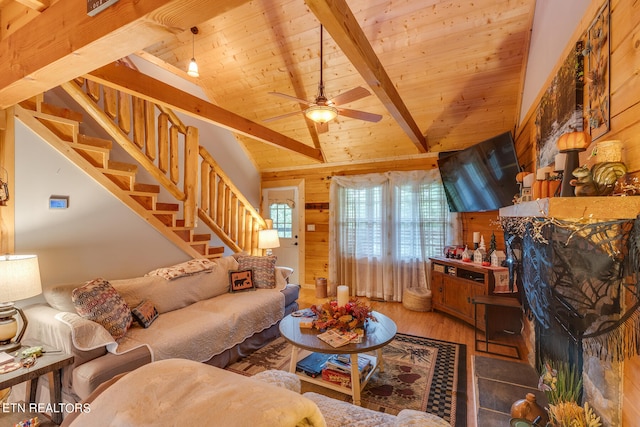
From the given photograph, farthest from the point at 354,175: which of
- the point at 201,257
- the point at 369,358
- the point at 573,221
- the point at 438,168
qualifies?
the point at 573,221

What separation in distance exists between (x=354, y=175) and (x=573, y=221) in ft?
13.4

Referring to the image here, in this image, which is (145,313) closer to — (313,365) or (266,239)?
(313,365)

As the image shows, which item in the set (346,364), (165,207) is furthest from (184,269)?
(346,364)

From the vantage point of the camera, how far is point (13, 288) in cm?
194

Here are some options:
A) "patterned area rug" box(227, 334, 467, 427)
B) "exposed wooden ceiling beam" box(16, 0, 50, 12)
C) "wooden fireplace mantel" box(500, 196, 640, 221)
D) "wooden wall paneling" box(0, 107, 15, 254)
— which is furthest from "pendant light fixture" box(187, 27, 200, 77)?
"wooden fireplace mantel" box(500, 196, 640, 221)

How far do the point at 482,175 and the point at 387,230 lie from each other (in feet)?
5.84

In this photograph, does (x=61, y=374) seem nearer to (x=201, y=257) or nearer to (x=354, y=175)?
(x=201, y=257)

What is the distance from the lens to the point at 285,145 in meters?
4.45

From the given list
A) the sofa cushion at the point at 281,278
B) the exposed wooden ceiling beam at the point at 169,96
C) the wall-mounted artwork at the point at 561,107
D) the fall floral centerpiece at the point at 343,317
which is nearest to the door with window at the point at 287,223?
the sofa cushion at the point at 281,278

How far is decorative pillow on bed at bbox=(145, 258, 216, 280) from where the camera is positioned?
3.16m

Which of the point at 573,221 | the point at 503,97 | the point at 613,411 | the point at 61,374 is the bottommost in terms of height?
the point at 61,374

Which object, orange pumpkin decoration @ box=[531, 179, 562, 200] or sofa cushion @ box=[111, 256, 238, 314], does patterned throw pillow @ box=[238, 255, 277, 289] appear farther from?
orange pumpkin decoration @ box=[531, 179, 562, 200]

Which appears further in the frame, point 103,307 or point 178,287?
point 178,287

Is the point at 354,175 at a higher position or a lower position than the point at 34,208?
higher
